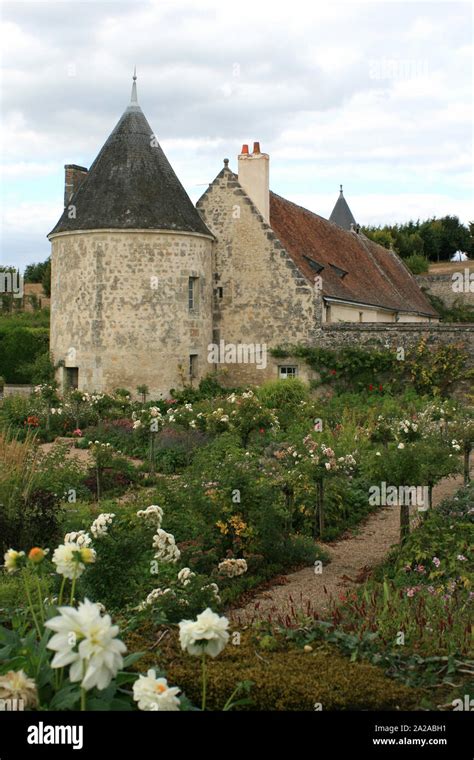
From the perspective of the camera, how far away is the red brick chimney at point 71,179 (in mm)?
25500

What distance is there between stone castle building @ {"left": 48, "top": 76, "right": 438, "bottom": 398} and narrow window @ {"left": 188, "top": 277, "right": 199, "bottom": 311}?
3cm

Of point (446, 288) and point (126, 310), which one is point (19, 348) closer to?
point (126, 310)

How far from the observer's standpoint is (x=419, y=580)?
810 centimetres

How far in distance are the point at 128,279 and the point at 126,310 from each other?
2.70ft

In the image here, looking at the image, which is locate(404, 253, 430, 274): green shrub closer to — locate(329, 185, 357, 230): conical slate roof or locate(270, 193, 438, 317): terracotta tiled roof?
locate(329, 185, 357, 230): conical slate roof

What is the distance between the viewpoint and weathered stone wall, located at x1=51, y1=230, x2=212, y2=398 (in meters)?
22.3

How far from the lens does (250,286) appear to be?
960 inches

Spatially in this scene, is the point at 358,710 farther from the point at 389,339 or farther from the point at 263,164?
the point at 263,164

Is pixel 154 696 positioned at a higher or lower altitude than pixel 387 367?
lower

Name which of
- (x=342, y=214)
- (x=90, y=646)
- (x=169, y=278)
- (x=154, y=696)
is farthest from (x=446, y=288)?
(x=90, y=646)

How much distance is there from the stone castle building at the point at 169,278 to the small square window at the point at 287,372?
0.03 metres

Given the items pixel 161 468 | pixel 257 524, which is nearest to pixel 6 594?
pixel 257 524
